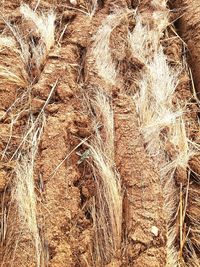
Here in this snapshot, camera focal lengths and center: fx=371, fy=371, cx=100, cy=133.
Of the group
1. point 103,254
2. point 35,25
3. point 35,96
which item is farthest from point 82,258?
point 35,25

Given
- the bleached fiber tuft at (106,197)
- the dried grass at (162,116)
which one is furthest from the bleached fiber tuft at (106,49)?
the bleached fiber tuft at (106,197)

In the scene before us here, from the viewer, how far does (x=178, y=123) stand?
2074 millimetres

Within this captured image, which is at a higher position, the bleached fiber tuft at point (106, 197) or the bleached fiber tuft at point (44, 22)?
the bleached fiber tuft at point (44, 22)

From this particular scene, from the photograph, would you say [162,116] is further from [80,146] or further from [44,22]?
[44,22]

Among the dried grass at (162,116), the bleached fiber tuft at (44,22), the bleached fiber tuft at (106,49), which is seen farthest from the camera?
the bleached fiber tuft at (44,22)

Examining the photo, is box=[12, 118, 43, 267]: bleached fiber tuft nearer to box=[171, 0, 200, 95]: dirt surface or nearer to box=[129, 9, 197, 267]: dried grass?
box=[129, 9, 197, 267]: dried grass

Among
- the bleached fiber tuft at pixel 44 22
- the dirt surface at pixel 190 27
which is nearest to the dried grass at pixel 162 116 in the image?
the dirt surface at pixel 190 27

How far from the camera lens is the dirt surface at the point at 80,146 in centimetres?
150

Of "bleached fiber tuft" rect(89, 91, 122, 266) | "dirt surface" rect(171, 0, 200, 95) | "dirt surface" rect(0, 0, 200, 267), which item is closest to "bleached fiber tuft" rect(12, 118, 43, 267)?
"dirt surface" rect(0, 0, 200, 267)

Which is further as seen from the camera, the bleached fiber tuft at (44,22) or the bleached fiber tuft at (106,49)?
the bleached fiber tuft at (44,22)

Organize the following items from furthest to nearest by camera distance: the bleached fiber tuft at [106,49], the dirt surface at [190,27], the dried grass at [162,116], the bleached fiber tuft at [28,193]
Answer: the dirt surface at [190,27] < the bleached fiber tuft at [106,49] < the dried grass at [162,116] < the bleached fiber tuft at [28,193]

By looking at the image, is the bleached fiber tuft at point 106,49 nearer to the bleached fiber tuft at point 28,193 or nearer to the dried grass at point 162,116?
the dried grass at point 162,116

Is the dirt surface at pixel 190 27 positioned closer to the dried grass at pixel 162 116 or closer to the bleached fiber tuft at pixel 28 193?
the dried grass at pixel 162 116

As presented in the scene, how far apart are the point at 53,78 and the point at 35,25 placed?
0.57 metres
